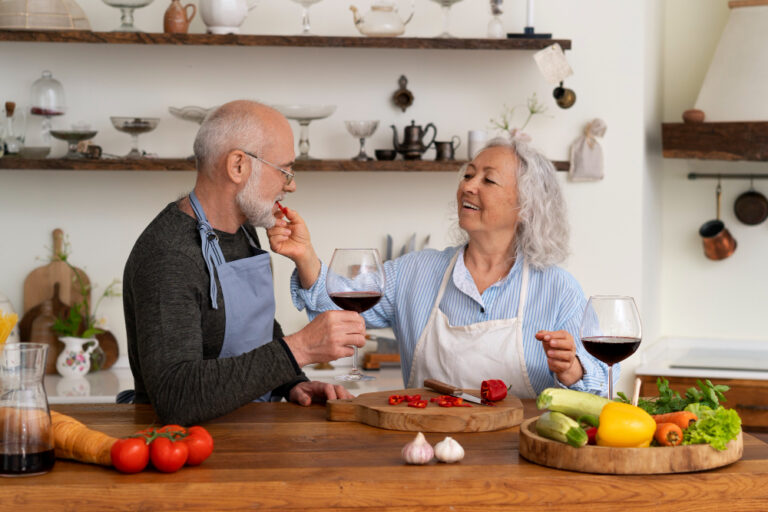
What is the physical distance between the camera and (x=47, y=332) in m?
3.62

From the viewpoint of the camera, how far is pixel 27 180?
3.72m

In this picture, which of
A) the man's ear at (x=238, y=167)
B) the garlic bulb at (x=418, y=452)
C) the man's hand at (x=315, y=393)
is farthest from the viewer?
the man's ear at (x=238, y=167)

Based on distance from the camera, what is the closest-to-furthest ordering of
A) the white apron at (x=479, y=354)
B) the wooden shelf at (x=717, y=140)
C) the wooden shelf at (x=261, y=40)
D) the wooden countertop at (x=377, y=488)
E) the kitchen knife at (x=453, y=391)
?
1. the wooden countertop at (x=377, y=488)
2. the kitchen knife at (x=453, y=391)
3. the white apron at (x=479, y=354)
4. the wooden shelf at (x=261, y=40)
5. the wooden shelf at (x=717, y=140)

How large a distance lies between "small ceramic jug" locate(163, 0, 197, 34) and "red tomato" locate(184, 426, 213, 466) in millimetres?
2351

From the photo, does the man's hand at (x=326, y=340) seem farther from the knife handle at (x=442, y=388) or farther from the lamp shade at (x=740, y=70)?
the lamp shade at (x=740, y=70)

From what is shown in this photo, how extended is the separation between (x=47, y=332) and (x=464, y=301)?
1.97 m

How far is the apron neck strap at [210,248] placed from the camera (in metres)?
2.04

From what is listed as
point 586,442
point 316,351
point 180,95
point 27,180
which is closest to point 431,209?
point 180,95

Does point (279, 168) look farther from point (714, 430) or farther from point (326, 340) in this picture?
point (714, 430)

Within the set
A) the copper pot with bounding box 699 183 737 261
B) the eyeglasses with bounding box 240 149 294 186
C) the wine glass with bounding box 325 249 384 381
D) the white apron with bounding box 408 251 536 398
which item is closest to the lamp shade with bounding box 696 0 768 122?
the copper pot with bounding box 699 183 737 261

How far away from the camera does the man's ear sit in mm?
2172

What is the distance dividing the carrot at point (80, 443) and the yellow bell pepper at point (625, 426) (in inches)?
31.4

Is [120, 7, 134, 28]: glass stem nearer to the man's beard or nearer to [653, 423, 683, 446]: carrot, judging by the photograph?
the man's beard

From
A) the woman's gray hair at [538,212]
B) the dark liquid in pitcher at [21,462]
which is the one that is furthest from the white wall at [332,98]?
the dark liquid in pitcher at [21,462]
